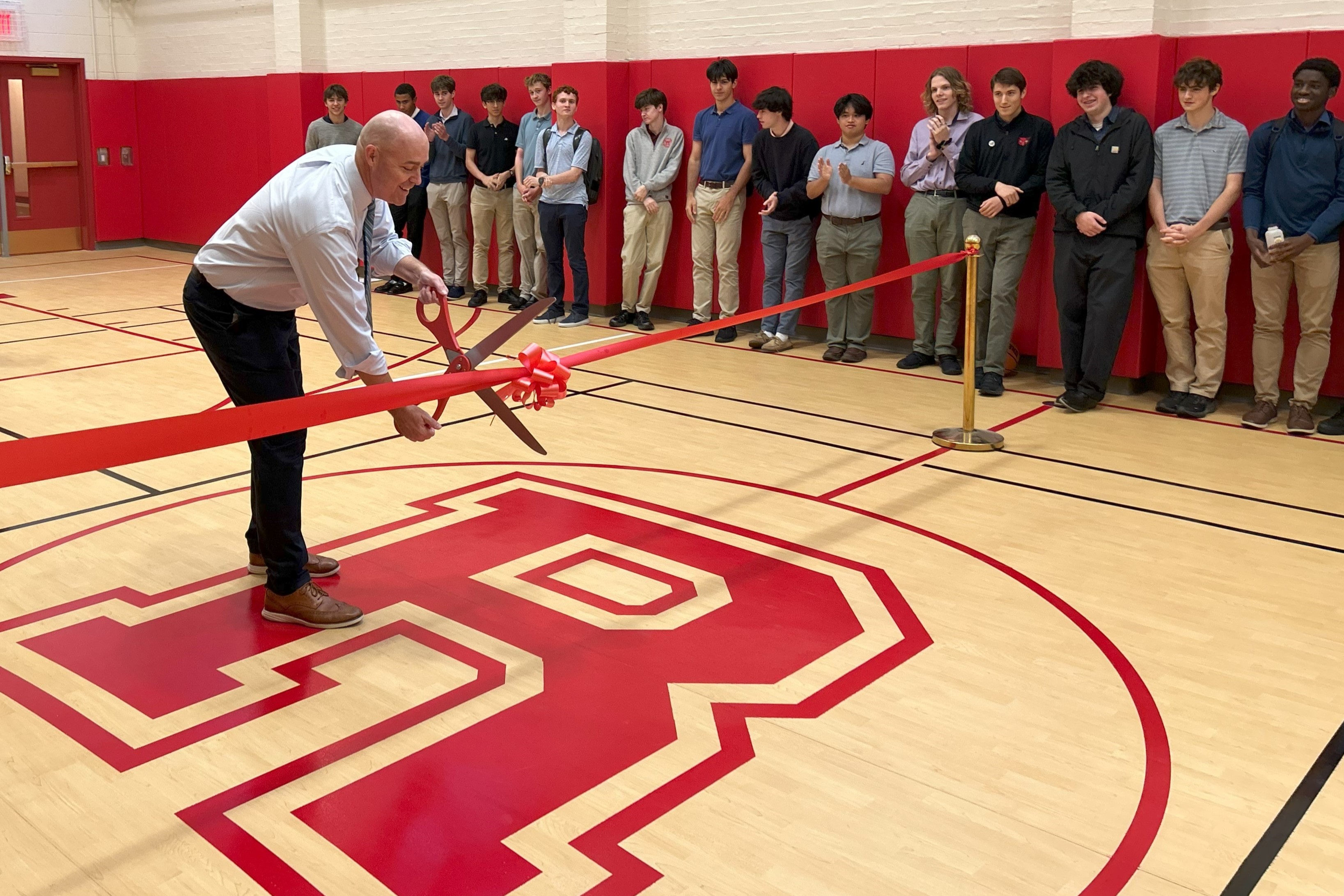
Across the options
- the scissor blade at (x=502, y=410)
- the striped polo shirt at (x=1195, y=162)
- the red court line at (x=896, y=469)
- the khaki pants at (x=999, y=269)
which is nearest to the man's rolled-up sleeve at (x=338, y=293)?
the scissor blade at (x=502, y=410)

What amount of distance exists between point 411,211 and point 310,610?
28.9ft

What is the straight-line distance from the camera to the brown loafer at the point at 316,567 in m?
4.69

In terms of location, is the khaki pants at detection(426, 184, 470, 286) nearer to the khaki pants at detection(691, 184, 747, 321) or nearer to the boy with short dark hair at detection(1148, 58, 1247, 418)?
the khaki pants at detection(691, 184, 747, 321)

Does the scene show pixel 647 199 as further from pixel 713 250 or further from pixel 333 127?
pixel 333 127

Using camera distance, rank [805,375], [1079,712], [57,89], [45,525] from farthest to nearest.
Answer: [57,89]
[805,375]
[45,525]
[1079,712]

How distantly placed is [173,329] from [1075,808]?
364 inches

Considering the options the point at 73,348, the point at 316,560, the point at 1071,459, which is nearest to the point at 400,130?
the point at 316,560

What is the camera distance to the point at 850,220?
359 inches

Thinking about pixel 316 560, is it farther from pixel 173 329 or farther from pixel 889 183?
pixel 173 329

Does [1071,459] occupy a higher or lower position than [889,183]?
lower

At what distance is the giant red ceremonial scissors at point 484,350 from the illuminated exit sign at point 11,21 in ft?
45.7

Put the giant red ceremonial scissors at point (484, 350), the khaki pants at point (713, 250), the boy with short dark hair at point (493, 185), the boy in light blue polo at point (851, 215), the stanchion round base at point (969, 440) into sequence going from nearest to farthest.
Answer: the giant red ceremonial scissors at point (484, 350) < the stanchion round base at point (969, 440) < the boy in light blue polo at point (851, 215) < the khaki pants at point (713, 250) < the boy with short dark hair at point (493, 185)

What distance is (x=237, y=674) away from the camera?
3885mm

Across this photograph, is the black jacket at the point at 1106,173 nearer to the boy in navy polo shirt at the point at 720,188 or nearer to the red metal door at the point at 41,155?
the boy in navy polo shirt at the point at 720,188
